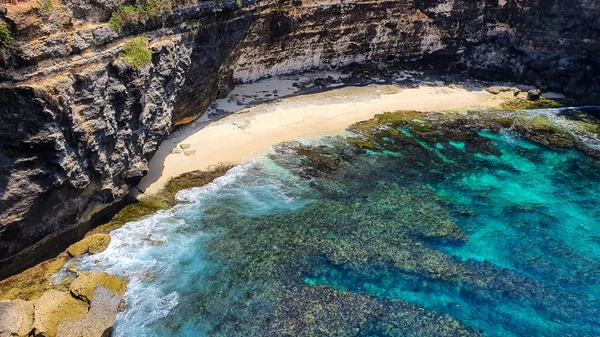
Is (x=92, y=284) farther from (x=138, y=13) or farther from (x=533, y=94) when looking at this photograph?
(x=533, y=94)

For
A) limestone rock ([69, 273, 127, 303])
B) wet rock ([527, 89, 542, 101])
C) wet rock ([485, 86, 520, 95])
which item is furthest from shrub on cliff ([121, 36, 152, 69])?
wet rock ([527, 89, 542, 101])

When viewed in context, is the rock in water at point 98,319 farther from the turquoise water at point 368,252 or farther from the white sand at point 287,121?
the white sand at point 287,121

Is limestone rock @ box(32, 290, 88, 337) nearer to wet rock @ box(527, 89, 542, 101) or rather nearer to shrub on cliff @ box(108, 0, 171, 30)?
shrub on cliff @ box(108, 0, 171, 30)

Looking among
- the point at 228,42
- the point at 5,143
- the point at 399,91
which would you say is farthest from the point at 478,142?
the point at 5,143

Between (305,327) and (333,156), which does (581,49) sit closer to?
(333,156)

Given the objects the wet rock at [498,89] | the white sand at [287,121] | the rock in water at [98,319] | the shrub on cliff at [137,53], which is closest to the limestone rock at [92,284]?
the rock in water at [98,319]

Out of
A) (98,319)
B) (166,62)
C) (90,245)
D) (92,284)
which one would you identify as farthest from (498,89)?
(98,319)
